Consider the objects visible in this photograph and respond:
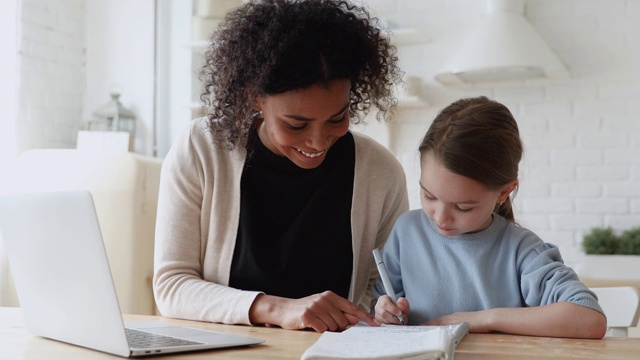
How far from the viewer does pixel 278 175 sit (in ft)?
5.59

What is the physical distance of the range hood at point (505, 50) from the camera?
11.6 feet

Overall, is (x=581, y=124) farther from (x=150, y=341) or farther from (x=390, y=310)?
(x=150, y=341)

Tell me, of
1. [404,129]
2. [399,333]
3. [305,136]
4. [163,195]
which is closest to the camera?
[399,333]

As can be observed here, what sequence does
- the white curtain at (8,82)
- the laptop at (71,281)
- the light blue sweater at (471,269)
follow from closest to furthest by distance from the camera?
the laptop at (71,281), the light blue sweater at (471,269), the white curtain at (8,82)

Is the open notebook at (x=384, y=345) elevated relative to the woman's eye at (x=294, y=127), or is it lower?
lower

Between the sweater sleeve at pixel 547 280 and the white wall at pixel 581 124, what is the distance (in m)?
2.31

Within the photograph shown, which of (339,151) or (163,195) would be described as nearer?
(163,195)

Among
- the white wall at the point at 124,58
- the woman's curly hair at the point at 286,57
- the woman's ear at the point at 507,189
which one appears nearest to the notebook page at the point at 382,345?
the woman's ear at the point at 507,189

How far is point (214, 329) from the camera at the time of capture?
1380 mm

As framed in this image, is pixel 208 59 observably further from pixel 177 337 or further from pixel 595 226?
pixel 595 226

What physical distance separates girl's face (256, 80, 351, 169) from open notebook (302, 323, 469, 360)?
456 mm

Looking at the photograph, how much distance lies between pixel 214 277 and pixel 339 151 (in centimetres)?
38

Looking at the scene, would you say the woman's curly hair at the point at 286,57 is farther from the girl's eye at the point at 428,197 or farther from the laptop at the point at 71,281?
A: the laptop at the point at 71,281

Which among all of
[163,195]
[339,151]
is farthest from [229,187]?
[339,151]
